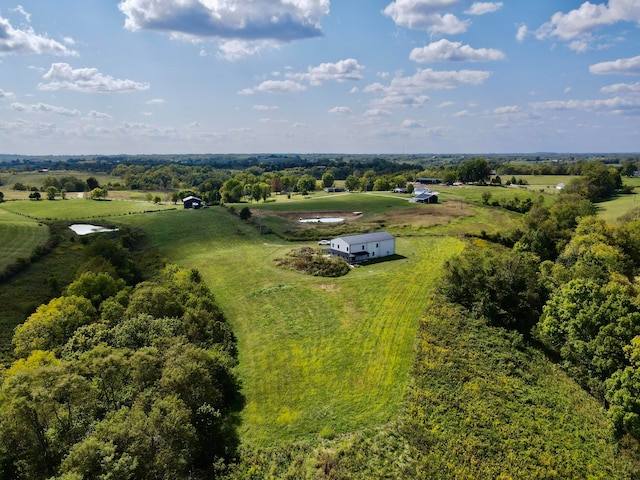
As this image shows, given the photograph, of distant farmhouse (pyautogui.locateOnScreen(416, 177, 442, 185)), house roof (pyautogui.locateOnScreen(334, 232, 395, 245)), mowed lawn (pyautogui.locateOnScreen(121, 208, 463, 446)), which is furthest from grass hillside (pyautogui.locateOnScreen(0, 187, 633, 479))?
distant farmhouse (pyautogui.locateOnScreen(416, 177, 442, 185))

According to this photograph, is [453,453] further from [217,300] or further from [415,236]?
[415,236]

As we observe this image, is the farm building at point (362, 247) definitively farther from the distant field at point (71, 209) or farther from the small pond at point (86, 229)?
the distant field at point (71, 209)

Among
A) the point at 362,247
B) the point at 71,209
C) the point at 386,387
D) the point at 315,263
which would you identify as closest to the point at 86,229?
the point at 71,209

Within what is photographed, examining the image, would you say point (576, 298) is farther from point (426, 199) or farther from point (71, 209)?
point (71, 209)

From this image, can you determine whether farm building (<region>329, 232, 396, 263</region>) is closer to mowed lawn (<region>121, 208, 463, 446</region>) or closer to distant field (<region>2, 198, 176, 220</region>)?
mowed lawn (<region>121, 208, 463, 446</region>)

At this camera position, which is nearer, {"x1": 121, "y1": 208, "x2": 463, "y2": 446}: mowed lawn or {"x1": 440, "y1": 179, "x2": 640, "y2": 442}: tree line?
{"x1": 121, "y1": 208, "x2": 463, "y2": 446}: mowed lawn

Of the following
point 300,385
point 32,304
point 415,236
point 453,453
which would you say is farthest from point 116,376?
point 415,236

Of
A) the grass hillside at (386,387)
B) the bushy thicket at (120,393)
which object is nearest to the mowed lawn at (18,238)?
the grass hillside at (386,387)
